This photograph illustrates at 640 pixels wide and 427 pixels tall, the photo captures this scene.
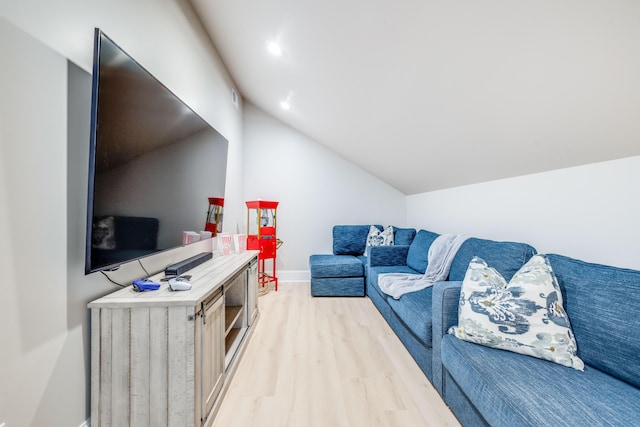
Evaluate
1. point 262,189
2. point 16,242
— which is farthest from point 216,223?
point 262,189

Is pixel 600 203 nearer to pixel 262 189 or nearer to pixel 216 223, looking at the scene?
pixel 216 223

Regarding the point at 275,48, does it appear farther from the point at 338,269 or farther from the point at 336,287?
the point at 336,287

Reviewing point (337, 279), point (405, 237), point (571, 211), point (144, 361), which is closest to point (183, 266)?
point (144, 361)

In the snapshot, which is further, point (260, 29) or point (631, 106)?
point (260, 29)

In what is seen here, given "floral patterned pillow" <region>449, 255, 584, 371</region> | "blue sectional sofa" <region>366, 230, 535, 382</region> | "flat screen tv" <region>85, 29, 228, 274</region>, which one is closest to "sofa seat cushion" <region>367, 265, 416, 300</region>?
"blue sectional sofa" <region>366, 230, 535, 382</region>

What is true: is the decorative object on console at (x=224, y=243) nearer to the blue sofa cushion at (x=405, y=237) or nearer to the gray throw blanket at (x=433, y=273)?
the gray throw blanket at (x=433, y=273)

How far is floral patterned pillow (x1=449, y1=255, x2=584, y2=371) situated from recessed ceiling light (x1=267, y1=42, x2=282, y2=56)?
7.74 feet

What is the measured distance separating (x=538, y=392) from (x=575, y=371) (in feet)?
0.95

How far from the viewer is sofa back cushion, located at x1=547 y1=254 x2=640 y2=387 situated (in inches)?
41.9

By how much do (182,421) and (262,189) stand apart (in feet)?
11.5

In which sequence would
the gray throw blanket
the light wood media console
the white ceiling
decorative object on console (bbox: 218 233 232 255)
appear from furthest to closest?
decorative object on console (bbox: 218 233 232 255)
the gray throw blanket
the light wood media console
the white ceiling

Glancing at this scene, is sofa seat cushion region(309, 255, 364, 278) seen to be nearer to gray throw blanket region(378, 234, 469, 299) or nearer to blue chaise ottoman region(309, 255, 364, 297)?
blue chaise ottoman region(309, 255, 364, 297)

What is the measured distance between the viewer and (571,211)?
1680 mm

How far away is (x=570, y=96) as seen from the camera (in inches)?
49.9
